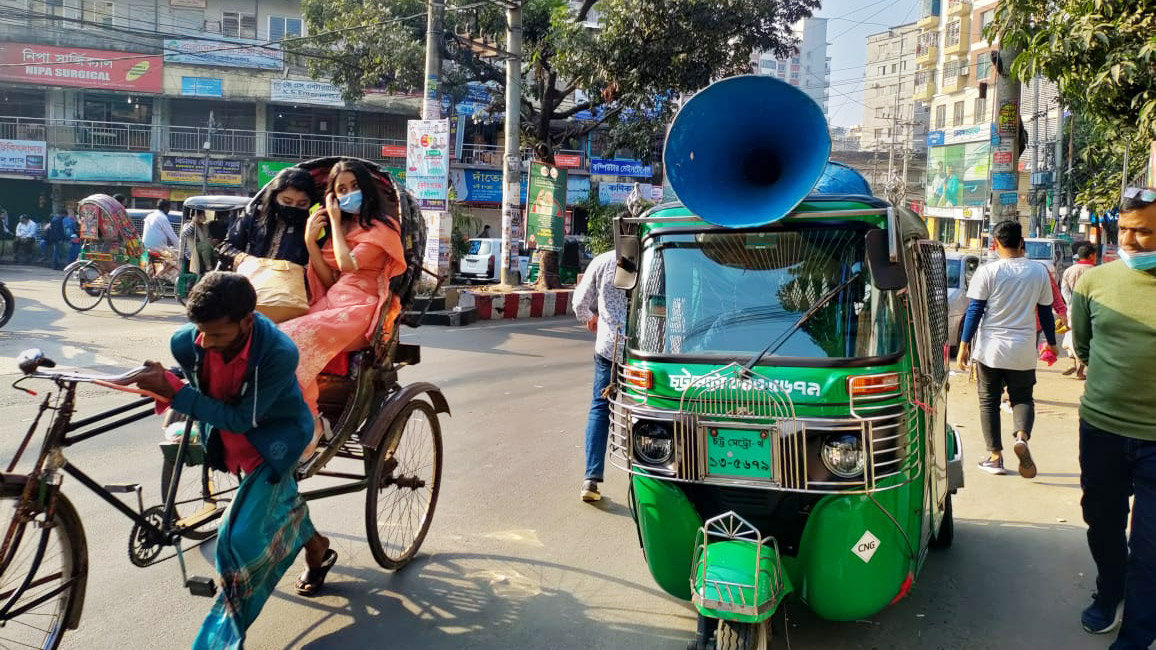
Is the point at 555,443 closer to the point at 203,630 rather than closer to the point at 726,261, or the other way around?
the point at 726,261

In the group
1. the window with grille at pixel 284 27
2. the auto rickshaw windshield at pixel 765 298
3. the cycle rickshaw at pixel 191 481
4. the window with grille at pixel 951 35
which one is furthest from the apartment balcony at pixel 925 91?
the auto rickshaw windshield at pixel 765 298

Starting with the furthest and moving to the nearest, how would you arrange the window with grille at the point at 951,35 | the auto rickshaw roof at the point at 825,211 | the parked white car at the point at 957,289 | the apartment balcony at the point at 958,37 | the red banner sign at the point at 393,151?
1. the window with grille at the point at 951,35
2. the apartment balcony at the point at 958,37
3. the red banner sign at the point at 393,151
4. the parked white car at the point at 957,289
5. the auto rickshaw roof at the point at 825,211

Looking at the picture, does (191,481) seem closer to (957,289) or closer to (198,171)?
(957,289)

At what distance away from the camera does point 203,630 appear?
3.10 m

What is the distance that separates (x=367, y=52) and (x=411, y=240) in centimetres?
1953

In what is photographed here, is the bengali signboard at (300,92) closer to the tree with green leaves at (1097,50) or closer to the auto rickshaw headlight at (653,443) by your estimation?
the tree with green leaves at (1097,50)

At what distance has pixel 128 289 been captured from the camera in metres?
14.8

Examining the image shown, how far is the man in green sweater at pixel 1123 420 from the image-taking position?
3627 millimetres

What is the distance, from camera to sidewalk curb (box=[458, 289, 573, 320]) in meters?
16.7

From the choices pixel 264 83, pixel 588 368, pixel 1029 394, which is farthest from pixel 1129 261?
pixel 264 83

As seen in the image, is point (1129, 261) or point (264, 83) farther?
point (264, 83)

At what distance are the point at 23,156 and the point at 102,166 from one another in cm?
244

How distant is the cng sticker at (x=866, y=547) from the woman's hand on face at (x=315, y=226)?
2.92 metres

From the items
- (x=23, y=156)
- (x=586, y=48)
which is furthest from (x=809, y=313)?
(x=23, y=156)
